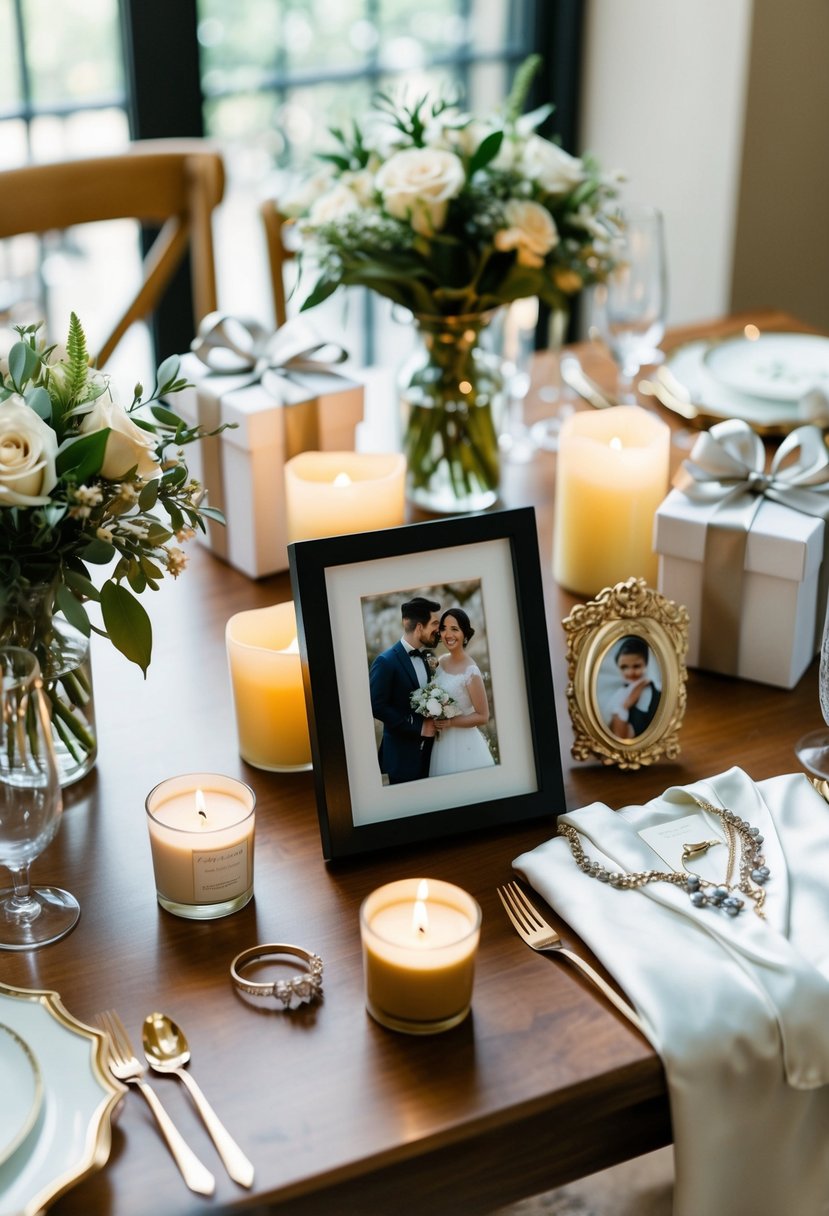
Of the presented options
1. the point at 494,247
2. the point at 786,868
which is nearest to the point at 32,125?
the point at 494,247

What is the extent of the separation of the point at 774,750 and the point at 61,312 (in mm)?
2151

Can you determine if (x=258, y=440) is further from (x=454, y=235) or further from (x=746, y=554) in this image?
(x=746, y=554)

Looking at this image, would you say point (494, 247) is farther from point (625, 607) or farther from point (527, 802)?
point (527, 802)

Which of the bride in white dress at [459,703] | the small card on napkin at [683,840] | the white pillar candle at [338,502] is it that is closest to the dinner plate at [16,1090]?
the bride in white dress at [459,703]

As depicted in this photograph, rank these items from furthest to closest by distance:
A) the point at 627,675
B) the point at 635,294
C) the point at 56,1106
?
the point at 635,294
the point at 627,675
the point at 56,1106

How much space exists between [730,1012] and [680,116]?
7.75ft

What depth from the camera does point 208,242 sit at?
6.82ft

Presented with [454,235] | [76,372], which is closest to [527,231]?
[454,235]

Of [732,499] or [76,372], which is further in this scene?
[732,499]

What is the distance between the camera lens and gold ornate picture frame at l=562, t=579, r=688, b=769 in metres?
1.13

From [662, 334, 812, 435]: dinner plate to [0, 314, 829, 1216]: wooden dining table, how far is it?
2.07 feet

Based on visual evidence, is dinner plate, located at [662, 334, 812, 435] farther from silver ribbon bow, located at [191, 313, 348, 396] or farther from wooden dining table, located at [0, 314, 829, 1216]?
wooden dining table, located at [0, 314, 829, 1216]

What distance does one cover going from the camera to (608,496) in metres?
1.36

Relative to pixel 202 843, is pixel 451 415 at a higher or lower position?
higher
